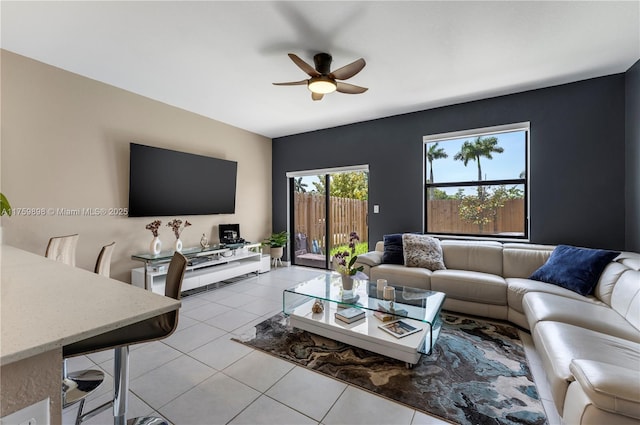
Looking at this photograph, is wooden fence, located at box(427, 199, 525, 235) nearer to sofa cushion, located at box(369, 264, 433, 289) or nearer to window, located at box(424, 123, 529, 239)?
window, located at box(424, 123, 529, 239)

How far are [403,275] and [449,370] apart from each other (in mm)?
1285

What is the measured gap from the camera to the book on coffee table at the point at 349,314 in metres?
2.37

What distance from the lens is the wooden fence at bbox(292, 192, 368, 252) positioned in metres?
5.02

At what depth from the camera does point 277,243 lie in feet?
17.7

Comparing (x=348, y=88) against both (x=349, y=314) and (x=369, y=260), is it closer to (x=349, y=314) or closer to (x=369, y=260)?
(x=369, y=260)

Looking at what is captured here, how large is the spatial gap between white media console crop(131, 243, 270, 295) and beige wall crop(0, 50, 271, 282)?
0.33 meters

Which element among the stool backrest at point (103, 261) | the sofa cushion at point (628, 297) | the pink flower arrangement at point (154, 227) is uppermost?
the pink flower arrangement at point (154, 227)

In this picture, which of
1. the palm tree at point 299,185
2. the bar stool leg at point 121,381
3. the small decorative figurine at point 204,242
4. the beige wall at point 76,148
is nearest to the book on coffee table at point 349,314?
the bar stool leg at point 121,381

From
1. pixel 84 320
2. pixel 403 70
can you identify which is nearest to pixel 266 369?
pixel 84 320

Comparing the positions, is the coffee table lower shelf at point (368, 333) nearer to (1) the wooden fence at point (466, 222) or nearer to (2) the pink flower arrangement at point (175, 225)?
(1) the wooden fence at point (466, 222)

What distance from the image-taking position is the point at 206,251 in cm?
402

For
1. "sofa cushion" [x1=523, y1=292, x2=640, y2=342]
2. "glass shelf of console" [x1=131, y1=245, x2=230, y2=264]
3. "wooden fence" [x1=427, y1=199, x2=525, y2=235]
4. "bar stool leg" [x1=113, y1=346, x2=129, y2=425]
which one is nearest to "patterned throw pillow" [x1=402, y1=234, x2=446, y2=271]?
"wooden fence" [x1=427, y1=199, x2=525, y2=235]

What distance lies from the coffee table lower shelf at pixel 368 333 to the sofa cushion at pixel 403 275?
782 millimetres

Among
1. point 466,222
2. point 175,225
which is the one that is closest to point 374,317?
point 466,222
